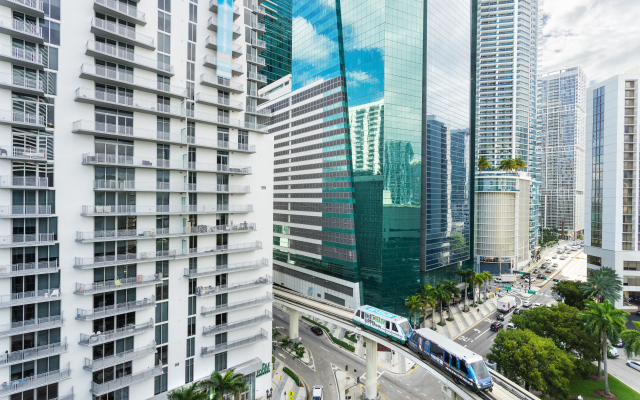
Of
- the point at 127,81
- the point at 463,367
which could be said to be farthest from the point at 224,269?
the point at 463,367

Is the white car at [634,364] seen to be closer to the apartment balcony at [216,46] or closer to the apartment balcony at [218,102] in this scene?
the apartment balcony at [218,102]

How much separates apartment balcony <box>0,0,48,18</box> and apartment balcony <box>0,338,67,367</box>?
34.1m

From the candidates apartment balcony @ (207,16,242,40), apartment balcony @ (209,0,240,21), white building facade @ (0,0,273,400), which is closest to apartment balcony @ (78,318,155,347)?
white building facade @ (0,0,273,400)

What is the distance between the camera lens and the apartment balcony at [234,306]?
143 ft

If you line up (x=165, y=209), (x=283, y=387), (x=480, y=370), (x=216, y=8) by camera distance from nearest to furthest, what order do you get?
(x=480, y=370), (x=165, y=209), (x=216, y=8), (x=283, y=387)

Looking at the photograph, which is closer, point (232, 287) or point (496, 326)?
point (232, 287)

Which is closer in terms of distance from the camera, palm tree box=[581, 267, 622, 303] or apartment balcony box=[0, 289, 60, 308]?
apartment balcony box=[0, 289, 60, 308]

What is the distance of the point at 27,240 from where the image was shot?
32.4 meters

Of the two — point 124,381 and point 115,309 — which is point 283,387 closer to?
point 124,381

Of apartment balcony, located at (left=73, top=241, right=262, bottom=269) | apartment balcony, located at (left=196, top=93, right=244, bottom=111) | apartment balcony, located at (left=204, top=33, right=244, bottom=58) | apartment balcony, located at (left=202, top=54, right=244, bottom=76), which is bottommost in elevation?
apartment balcony, located at (left=73, top=241, right=262, bottom=269)

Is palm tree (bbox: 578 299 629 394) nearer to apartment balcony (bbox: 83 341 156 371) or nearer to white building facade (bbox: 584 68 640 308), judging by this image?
white building facade (bbox: 584 68 640 308)

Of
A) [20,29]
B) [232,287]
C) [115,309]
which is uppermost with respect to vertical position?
[20,29]

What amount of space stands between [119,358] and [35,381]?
725 cm

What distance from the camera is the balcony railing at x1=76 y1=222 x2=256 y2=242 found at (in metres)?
35.8
